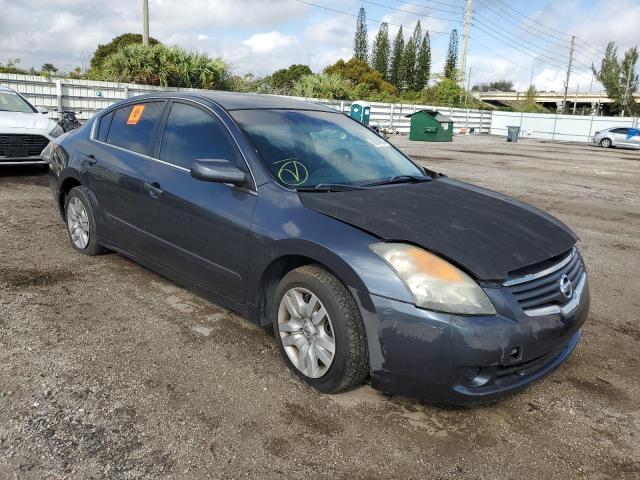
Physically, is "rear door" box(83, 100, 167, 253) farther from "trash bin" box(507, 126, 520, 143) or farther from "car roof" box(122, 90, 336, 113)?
"trash bin" box(507, 126, 520, 143)

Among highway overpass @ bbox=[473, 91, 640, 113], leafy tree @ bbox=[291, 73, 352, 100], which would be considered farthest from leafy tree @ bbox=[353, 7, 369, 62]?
leafy tree @ bbox=[291, 73, 352, 100]

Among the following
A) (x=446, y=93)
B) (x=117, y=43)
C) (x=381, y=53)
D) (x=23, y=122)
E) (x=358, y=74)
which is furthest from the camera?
(x=381, y=53)

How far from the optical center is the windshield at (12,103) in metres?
9.67

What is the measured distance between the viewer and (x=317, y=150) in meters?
3.62

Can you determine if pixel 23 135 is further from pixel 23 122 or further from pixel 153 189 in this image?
pixel 153 189

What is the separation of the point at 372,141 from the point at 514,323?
2.12 metres

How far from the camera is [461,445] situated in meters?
2.51

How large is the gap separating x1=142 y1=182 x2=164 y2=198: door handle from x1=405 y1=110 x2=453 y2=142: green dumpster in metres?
25.4

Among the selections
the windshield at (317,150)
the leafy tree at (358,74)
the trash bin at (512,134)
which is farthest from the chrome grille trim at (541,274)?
the leafy tree at (358,74)

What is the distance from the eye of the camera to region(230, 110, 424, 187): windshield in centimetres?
338

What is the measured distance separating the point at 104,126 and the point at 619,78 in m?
80.3

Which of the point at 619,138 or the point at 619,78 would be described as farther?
the point at 619,78

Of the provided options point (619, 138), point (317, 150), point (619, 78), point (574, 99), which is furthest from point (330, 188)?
point (574, 99)

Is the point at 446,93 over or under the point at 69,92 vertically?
over
